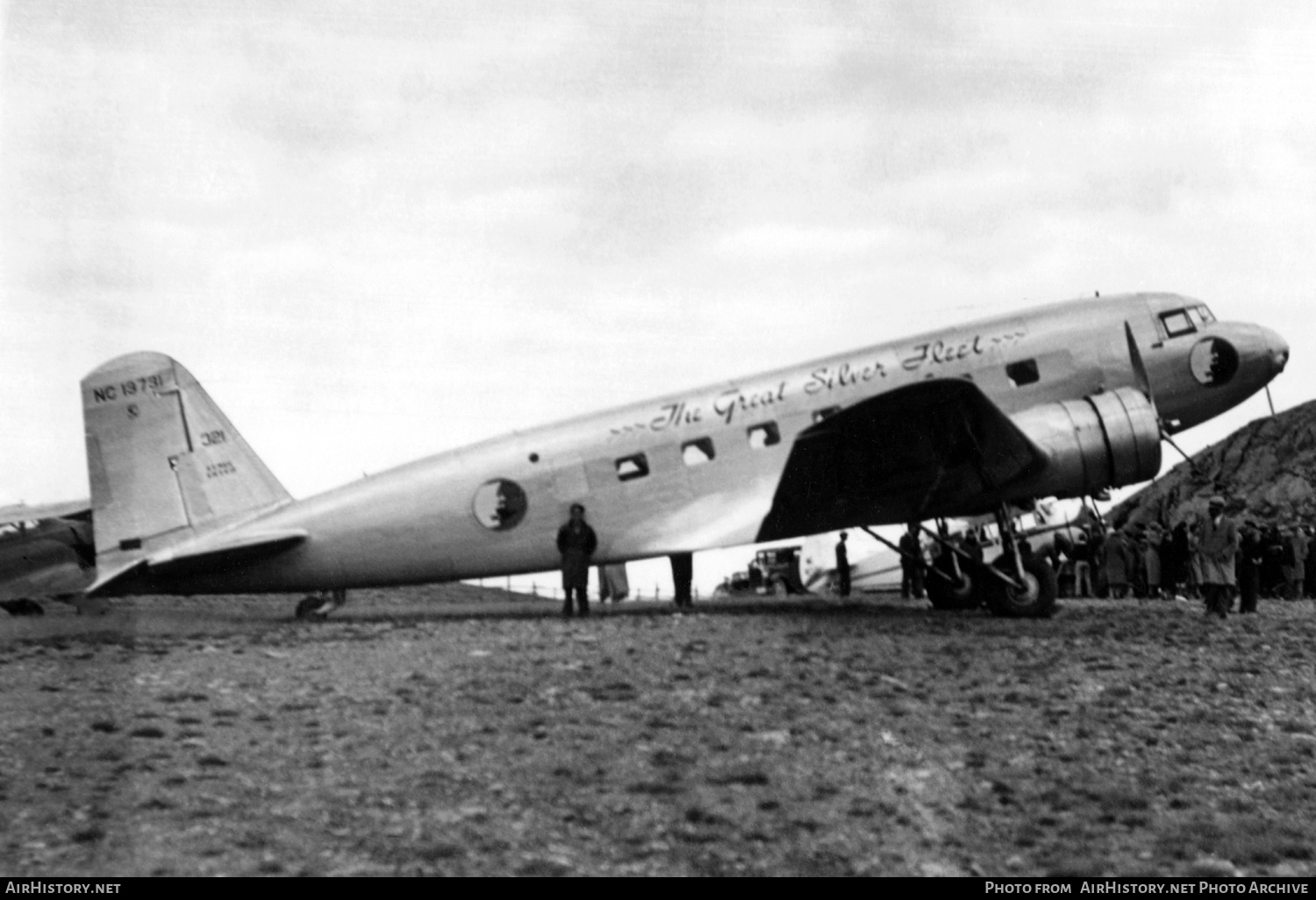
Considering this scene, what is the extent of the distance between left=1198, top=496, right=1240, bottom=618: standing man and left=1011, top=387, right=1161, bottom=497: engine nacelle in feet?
3.71

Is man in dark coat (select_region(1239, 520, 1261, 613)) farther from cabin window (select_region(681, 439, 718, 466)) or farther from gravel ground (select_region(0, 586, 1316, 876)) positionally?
cabin window (select_region(681, 439, 718, 466))

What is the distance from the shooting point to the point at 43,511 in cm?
2047

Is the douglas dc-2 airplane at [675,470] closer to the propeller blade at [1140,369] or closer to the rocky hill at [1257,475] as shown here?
the propeller blade at [1140,369]

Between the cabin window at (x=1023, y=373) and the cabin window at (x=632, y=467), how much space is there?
4.66 metres

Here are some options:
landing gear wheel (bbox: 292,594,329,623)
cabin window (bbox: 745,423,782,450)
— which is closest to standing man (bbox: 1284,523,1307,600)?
cabin window (bbox: 745,423,782,450)

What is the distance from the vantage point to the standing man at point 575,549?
14508 mm

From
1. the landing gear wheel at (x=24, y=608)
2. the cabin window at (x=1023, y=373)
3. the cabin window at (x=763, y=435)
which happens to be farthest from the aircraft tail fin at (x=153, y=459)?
the cabin window at (x=1023, y=373)

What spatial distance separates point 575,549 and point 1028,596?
214 inches

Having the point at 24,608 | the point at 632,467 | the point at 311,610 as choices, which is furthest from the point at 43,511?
the point at 632,467

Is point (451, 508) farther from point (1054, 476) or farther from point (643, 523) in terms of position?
point (1054, 476)

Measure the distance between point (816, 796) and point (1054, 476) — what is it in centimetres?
875

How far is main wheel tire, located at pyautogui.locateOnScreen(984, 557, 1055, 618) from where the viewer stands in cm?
1380

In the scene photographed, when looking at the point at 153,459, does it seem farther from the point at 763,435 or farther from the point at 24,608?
the point at 24,608

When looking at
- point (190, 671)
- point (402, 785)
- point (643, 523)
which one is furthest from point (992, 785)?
point (643, 523)
